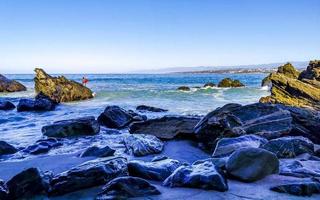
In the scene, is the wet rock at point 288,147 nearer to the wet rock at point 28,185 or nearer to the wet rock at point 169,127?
the wet rock at point 169,127

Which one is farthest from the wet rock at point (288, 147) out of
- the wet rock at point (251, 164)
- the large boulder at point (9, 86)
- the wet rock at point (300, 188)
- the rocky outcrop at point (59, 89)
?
the large boulder at point (9, 86)

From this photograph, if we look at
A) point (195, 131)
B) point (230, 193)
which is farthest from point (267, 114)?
point (230, 193)

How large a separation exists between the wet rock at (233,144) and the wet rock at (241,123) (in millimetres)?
619

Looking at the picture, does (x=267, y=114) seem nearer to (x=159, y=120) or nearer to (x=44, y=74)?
(x=159, y=120)

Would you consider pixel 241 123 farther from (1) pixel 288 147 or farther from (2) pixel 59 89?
(2) pixel 59 89

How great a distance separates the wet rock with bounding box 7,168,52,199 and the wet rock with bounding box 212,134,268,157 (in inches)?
120

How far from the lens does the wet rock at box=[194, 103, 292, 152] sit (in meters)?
7.55

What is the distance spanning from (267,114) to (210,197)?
483 centimetres

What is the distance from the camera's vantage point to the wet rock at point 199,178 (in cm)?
438

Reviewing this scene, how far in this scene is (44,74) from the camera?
88.7 feet

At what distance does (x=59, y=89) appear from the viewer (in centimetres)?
2488

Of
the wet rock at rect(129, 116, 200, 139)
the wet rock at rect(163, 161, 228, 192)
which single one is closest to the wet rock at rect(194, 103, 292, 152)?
the wet rock at rect(129, 116, 200, 139)

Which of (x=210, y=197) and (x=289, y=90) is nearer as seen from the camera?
(x=210, y=197)

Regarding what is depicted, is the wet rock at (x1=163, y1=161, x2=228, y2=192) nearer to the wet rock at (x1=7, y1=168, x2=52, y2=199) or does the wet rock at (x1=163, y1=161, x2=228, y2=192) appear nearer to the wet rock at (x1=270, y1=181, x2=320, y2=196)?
the wet rock at (x1=270, y1=181, x2=320, y2=196)
